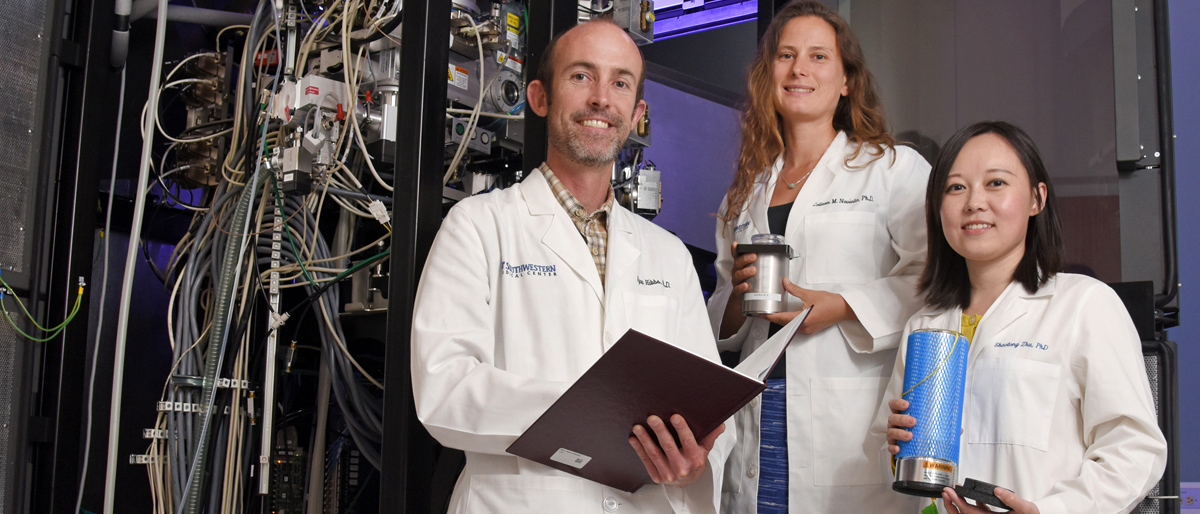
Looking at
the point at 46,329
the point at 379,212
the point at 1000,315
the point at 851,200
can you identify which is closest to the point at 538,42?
the point at 379,212

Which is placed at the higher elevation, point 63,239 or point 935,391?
point 63,239

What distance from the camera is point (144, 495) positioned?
293 centimetres

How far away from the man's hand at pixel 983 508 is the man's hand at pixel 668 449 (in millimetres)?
350

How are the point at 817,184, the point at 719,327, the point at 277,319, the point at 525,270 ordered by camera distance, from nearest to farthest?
the point at 525,270 < the point at 817,184 < the point at 719,327 < the point at 277,319

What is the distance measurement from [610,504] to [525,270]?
0.43 meters

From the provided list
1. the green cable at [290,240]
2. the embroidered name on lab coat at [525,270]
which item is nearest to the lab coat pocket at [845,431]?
the embroidered name on lab coat at [525,270]

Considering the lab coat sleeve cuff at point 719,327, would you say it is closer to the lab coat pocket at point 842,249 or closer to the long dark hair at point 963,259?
the lab coat pocket at point 842,249

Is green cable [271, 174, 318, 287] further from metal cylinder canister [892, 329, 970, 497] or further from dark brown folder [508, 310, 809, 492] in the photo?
metal cylinder canister [892, 329, 970, 497]

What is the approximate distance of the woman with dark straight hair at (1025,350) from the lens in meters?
1.32

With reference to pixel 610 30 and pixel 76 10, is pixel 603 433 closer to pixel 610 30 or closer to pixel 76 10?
pixel 610 30

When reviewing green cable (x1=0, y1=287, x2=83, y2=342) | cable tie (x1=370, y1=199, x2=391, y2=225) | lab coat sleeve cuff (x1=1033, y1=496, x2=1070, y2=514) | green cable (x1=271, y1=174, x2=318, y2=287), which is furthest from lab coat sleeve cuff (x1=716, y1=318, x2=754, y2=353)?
green cable (x1=0, y1=287, x2=83, y2=342)

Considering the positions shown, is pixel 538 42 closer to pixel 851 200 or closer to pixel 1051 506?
pixel 851 200

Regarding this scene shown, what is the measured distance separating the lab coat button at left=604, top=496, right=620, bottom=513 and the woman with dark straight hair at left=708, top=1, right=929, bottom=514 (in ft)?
1.40

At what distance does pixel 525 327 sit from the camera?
1.52 metres
